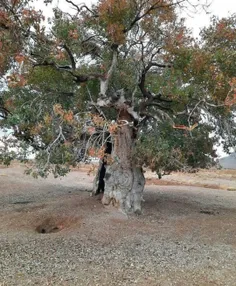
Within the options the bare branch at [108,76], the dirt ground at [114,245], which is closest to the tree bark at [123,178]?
the dirt ground at [114,245]

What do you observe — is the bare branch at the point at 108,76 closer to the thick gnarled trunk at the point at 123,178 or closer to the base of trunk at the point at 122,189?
the thick gnarled trunk at the point at 123,178

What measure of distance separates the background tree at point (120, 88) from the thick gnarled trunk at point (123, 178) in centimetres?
2

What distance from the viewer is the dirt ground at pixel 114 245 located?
16.2 feet

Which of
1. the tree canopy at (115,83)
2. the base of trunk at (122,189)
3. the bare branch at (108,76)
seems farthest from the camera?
the base of trunk at (122,189)

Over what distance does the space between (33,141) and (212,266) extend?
486cm

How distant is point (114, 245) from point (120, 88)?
4513mm

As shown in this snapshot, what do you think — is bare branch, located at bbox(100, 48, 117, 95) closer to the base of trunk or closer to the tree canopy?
the tree canopy

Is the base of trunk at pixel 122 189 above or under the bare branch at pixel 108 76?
under

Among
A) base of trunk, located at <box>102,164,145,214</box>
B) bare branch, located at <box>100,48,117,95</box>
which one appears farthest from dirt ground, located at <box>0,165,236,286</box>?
bare branch, located at <box>100,48,117,95</box>

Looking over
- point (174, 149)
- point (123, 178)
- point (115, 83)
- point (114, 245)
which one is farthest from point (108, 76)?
point (114, 245)

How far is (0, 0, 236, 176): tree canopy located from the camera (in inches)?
282

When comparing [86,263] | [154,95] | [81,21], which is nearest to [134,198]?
[154,95]

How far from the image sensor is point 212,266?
546cm

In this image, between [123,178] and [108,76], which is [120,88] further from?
[123,178]
